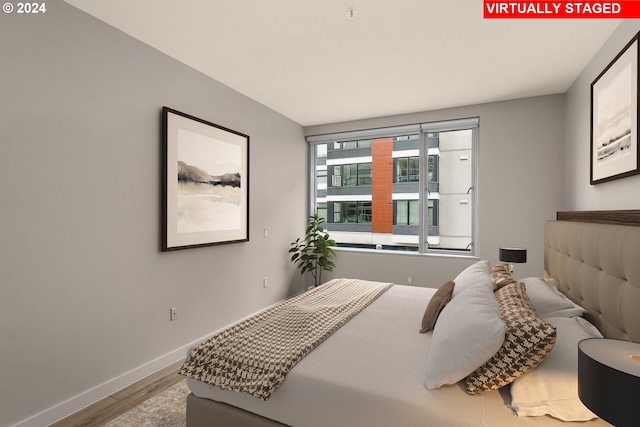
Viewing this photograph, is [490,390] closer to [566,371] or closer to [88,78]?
[566,371]

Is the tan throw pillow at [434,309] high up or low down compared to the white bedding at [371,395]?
up

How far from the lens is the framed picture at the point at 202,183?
272 cm

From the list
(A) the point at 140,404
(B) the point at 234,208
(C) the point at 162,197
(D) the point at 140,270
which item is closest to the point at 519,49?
(B) the point at 234,208

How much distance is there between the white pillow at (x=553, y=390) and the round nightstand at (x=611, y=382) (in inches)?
13.5

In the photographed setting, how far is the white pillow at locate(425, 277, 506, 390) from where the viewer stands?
1277mm

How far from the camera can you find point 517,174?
372 centimetres

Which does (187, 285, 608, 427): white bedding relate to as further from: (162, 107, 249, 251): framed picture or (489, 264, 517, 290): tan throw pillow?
(162, 107, 249, 251): framed picture

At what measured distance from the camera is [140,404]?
2.13m

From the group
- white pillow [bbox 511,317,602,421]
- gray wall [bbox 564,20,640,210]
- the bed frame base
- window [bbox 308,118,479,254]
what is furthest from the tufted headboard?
window [bbox 308,118,479,254]

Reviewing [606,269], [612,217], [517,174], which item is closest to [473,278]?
[606,269]

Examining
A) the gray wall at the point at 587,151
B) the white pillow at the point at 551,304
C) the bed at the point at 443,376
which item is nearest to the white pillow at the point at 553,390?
the bed at the point at 443,376

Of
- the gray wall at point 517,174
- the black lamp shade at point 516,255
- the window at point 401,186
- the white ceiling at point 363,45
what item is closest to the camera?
the white ceiling at point 363,45

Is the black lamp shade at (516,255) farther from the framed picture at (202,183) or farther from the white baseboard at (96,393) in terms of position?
the white baseboard at (96,393)

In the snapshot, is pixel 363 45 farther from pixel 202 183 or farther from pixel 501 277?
pixel 501 277
